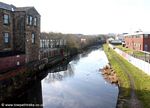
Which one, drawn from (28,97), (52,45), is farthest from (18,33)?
(52,45)

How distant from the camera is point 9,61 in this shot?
95.8 feet

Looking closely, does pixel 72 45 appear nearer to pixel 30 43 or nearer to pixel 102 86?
pixel 30 43

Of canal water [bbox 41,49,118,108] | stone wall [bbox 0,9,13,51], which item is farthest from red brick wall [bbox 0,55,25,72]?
canal water [bbox 41,49,118,108]

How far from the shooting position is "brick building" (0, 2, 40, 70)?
108 ft

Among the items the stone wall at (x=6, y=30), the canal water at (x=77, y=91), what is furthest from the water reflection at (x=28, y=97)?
the stone wall at (x=6, y=30)

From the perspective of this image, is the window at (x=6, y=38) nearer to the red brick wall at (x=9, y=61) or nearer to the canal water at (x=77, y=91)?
the red brick wall at (x=9, y=61)

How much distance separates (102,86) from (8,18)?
17.0 metres

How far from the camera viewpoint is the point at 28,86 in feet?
94.1

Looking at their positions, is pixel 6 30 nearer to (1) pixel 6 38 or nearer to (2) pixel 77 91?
(1) pixel 6 38

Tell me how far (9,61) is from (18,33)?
7879 millimetres

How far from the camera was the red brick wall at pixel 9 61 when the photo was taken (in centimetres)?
2760

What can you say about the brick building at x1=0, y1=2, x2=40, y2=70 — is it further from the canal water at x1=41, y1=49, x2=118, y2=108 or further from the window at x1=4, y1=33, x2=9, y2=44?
the canal water at x1=41, y1=49, x2=118, y2=108

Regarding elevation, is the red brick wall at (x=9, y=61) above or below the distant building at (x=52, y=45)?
below

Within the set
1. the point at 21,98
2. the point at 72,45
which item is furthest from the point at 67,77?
the point at 72,45
